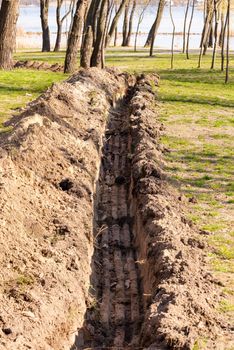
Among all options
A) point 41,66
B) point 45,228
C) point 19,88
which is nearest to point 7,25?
point 19,88

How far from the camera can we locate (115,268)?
33.9 ft

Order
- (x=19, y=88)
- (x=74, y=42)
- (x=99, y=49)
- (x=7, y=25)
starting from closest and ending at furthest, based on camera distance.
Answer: (x=19, y=88), (x=7, y=25), (x=74, y=42), (x=99, y=49)

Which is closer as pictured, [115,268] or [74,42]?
[115,268]

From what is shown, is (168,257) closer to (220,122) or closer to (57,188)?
(57,188)

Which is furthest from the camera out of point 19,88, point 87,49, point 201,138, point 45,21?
point 45,21

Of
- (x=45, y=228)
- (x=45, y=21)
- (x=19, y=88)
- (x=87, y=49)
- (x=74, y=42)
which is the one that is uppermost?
(x=45, y=21)

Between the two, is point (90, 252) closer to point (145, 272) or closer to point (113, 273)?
point (113, 273)

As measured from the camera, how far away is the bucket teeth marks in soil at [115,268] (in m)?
8.44

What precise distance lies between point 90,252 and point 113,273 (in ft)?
1.47

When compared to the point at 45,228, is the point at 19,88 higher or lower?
higher

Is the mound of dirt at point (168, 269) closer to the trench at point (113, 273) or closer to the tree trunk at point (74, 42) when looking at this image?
the trench at point (113, 273)

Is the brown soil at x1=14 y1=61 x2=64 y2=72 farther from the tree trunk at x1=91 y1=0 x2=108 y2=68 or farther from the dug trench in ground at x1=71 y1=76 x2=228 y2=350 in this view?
the dug trench in ground at x1=71 y1=76 x2=228 y2=350

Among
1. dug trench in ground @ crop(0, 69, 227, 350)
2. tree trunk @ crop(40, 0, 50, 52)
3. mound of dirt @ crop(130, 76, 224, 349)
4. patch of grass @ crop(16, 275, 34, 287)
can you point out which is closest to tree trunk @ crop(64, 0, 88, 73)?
dug trench in ground @ crop(0, 69, 227, 350)

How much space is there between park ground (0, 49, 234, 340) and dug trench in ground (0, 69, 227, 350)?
13.7 inches
